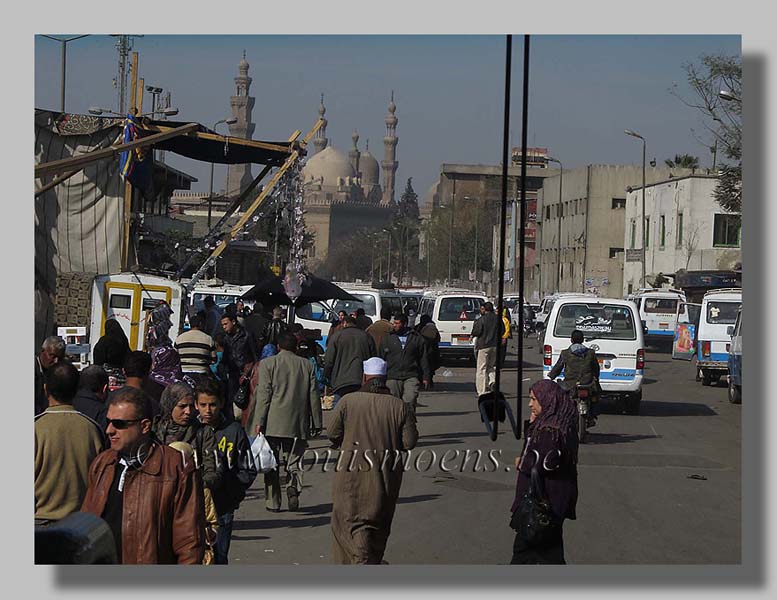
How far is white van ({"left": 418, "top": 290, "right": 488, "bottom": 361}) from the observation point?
29.9 meters

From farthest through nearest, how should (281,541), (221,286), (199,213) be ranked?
1. (199,213)
2. (221,286)
3. (281,541)

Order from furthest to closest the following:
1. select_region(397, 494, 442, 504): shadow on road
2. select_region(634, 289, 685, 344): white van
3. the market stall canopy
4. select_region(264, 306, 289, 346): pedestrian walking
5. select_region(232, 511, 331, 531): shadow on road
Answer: select_region(634, 289, 685, 344): white van, the market stall canopy, select_region(264, 306, 289, 346): pedestrian walking, select_region(397, 494, 442, 504): shadow on road, select_region(232, 511, 331, 531): shadow on road

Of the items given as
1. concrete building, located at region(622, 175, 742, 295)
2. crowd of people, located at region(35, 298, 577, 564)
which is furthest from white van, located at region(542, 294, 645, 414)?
concrete building, located at region(622, 175, 742, 295)

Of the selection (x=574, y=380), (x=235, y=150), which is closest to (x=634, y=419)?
(x=574, y=380)

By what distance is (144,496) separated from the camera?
17.8 ft

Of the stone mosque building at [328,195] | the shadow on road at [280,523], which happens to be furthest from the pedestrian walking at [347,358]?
the stone mosque building at [328,195]

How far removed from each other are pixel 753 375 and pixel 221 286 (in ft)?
72.2

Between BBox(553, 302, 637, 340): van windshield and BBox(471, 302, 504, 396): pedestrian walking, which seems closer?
BBox(553, 302, 637, 340): van windshield

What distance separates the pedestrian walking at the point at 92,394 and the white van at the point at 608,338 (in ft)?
37.2

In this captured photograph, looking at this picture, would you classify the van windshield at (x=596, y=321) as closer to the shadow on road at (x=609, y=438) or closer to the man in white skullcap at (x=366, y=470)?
the shadow on road at (x=609, y=438)

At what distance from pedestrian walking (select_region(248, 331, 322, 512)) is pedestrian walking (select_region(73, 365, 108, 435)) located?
260 centimetres

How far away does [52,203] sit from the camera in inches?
634

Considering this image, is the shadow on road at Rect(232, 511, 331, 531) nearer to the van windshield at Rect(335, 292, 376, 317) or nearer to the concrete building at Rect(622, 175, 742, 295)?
the van windshield at Rect(335, 292, 376, 317)

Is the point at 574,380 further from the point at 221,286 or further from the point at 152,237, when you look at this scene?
the point at 221,286
